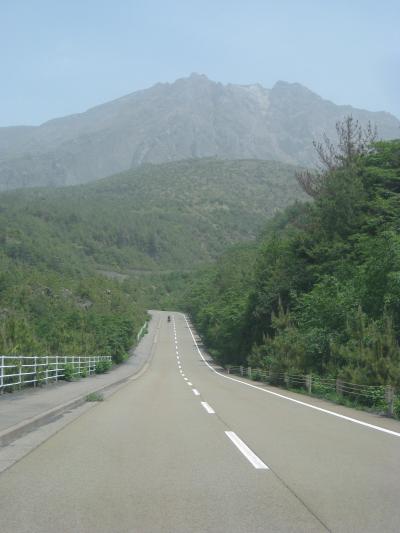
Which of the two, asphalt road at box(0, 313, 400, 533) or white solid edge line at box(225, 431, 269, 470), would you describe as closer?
asphalt road at box(0, 313, 400, 533)

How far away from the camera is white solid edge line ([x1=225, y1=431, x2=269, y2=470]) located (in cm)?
822

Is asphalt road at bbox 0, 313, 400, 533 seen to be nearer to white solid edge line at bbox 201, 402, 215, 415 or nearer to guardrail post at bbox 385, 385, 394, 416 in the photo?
white solid edge line at bbox 201, 402, 215, 415

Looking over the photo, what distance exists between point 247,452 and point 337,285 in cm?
2795

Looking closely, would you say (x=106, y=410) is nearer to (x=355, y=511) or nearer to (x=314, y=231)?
(x=355, y=511)

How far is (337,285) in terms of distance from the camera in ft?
119

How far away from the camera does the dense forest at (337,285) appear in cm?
2248

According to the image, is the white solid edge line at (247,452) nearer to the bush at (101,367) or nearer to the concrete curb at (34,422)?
the concrete curb at (34,422)

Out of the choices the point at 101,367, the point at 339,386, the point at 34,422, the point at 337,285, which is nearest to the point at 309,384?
the point at 339,386

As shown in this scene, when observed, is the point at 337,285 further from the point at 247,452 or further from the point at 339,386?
the point at 247,452

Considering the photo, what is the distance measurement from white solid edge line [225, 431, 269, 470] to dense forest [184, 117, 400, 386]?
31.1 ft

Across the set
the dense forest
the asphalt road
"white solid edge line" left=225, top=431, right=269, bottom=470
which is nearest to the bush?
the dense forest

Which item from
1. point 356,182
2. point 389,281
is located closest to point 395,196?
point 356,182

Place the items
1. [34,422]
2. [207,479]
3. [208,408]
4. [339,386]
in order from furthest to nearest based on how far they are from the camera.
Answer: [339,386], [208,408], [34,422], [207,479]

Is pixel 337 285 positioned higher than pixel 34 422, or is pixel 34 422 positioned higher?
pixel 337 285
